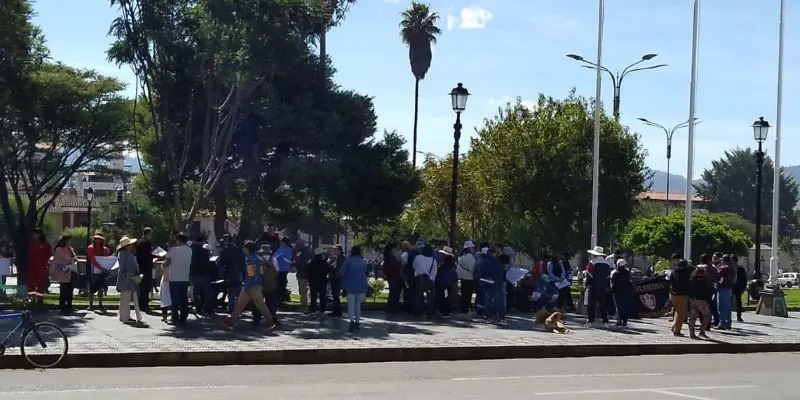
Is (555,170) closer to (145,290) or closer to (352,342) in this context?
(145,290)

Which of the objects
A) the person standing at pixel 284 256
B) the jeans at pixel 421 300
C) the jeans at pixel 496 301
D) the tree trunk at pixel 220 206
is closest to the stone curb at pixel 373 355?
the jeans at pixel 496 301

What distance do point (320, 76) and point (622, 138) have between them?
1460 cm

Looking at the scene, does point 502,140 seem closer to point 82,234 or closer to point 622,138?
point 622,138

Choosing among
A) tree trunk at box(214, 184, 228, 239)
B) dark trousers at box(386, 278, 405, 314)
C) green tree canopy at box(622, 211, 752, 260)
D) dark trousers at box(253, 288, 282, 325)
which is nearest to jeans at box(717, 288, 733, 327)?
dark trousers at box(386, 278, 405, 314)

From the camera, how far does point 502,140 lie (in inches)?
1735

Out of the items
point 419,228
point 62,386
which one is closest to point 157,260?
point 62,386

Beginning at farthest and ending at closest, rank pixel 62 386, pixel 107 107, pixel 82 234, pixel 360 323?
pixel 82 234 < pixel 107 107 < pixel 360 323 < pixel 62 386

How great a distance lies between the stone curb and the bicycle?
16 centimetres

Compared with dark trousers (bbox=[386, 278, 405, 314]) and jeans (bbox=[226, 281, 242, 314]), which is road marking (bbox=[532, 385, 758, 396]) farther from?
dark trousers (bbox=[386, 278, 405, 314])

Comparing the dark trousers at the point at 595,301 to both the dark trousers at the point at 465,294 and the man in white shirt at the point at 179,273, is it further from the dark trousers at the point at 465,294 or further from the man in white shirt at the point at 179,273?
the man in white shirt at the point at 179,273

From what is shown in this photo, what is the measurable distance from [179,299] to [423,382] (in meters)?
7.16

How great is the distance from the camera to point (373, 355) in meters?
16.4

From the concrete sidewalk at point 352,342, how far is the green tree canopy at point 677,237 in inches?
972

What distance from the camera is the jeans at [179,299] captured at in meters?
18.9
